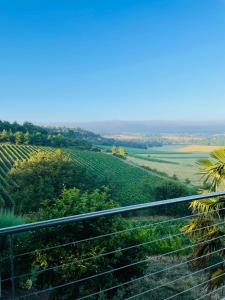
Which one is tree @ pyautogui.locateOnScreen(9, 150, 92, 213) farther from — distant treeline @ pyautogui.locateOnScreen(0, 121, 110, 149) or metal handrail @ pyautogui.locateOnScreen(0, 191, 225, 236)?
metal handrail @ pyautogui.locateOnScreen(0, 191, 225, 236)

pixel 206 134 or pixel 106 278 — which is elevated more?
pixel 206 134

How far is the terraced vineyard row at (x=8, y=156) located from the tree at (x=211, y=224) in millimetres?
24440

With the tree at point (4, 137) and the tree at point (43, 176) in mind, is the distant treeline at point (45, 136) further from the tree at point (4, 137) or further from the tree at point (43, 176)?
the tree at point (43, 176)

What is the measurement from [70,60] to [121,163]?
10474 mm

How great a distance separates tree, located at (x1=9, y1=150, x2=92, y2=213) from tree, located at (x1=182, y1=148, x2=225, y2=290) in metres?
23.6

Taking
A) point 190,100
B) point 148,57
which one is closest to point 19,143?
point 148,57

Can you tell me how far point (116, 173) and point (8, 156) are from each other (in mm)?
8304

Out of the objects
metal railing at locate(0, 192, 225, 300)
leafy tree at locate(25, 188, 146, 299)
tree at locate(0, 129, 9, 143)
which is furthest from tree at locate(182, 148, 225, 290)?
tree at locate(0, 129, 9, 143)

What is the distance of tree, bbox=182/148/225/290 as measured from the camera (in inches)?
141

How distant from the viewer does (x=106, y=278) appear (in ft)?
15.2

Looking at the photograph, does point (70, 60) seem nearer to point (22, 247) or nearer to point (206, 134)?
point (206, 134)

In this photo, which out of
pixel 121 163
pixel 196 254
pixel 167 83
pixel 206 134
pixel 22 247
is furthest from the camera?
pixel 167 83

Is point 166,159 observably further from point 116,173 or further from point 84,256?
point 84,256

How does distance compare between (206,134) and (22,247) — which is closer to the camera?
(22,247)
